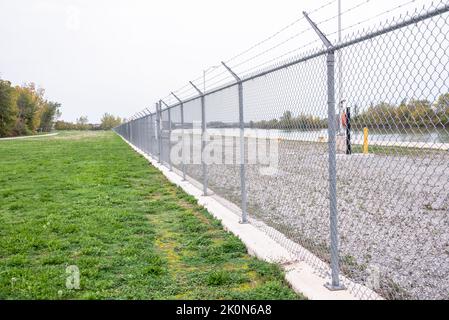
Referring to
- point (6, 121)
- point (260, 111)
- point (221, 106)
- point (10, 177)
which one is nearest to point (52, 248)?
point (260, 111)

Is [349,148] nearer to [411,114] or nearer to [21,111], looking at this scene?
Result: [411,114]

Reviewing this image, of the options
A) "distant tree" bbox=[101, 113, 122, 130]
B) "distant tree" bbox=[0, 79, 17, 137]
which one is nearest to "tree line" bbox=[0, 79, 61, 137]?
"distant tree" bbox=[0, 79, 17, 137]

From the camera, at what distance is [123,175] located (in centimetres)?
1277

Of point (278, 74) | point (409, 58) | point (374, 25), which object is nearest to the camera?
point (409, 58)

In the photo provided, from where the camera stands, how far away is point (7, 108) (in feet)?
209

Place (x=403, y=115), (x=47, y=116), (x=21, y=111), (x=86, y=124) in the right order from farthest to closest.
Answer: (x=86, y=124) → (x=47, y=116) → (x=21, y=111) → (x=403, y=115)

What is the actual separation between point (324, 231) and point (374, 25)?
11.4ft

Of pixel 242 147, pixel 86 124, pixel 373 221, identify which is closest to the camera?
pixel 242 147

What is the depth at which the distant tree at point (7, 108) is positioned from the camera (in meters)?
62.7

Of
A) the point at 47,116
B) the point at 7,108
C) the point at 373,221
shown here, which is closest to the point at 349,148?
the point at 373,221

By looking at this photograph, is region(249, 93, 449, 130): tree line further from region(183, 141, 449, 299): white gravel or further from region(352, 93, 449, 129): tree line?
region(183, 141, 449, 299): white gravel

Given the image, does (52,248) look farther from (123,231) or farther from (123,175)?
(123,175)

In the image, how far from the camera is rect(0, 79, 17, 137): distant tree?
206 feet

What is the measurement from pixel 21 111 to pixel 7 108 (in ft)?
44.6
